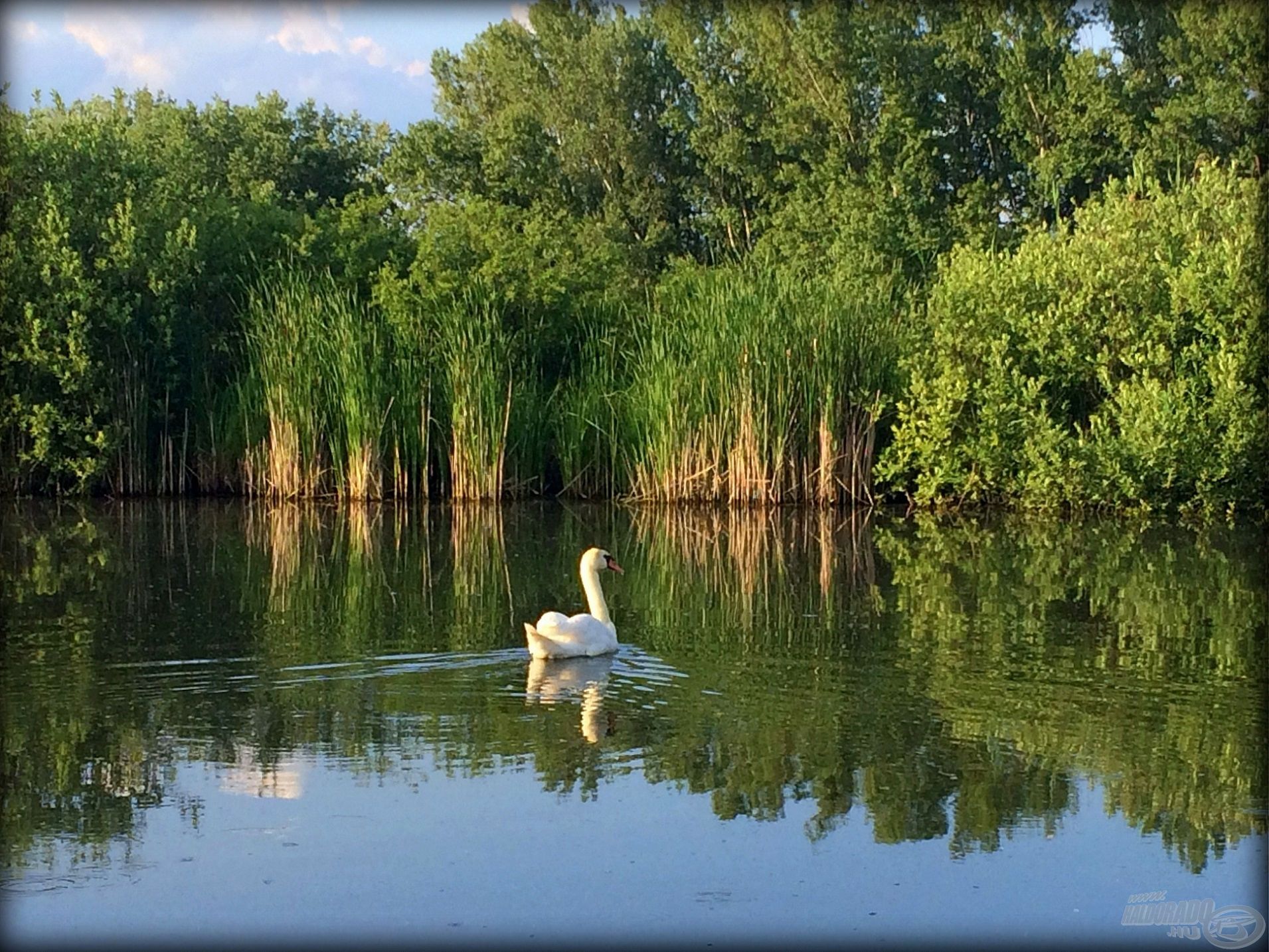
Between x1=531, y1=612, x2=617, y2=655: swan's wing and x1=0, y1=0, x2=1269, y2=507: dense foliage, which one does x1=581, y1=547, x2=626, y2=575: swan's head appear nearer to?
x1=531, y1=612, x2=617, y2=655: swan's wing

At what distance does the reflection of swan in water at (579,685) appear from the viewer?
9117 mm

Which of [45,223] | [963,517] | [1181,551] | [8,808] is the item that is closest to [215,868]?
[8,808]

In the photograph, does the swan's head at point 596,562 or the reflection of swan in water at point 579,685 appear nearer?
the reflection of swan in water at point 579,685

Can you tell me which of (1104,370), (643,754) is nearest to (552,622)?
(643,754)

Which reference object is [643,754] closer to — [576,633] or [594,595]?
[576,633]

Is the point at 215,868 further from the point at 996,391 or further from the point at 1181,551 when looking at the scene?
the point at 996,391

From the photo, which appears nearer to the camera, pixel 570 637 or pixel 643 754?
pixel 643 754

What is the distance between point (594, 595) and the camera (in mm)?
11836

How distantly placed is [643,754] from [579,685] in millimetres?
1706

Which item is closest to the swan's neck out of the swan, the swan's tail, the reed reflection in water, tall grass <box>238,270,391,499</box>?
the swan

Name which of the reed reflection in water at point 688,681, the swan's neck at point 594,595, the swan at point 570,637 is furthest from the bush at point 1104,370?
the swan at point 570,637

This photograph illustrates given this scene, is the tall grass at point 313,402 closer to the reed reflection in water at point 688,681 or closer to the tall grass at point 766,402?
the tall grass at point 766,402
